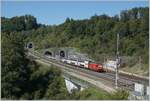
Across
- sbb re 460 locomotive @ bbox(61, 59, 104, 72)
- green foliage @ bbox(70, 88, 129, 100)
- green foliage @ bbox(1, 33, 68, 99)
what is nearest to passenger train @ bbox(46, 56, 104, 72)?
sbb re 460 locomotive @ bbox(61, 59, 104, 72)

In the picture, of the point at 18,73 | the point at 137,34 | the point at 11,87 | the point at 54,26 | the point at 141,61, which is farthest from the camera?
the point at 54,26

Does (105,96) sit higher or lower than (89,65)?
lower

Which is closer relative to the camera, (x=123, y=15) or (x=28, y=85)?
(x=28, y=85)

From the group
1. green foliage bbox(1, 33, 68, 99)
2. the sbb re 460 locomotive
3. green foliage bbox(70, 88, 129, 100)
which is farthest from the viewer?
the sbb re 460 locomotive

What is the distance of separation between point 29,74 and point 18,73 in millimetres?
2114

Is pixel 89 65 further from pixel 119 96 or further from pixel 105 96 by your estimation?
pixel 119 96

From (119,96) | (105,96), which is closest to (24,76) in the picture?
(105,96)

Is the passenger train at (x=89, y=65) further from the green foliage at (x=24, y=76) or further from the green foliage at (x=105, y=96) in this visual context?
the green foliage at (x=105, y=96)

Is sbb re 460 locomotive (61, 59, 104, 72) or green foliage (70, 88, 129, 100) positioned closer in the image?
green foliage (70, 88, 129, 100)

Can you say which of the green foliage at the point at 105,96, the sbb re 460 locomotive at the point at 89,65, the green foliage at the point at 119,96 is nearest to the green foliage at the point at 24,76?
the green foliage at the point at 105,96

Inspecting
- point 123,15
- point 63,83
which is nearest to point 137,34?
point 123,15

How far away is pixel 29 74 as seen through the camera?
31.0 metres

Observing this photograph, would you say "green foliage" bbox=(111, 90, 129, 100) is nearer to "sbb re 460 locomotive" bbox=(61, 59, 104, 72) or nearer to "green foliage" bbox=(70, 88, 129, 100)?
"green foliage" bbox=(70, 88, 129, 100)

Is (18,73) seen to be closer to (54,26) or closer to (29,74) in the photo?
(29,74)
